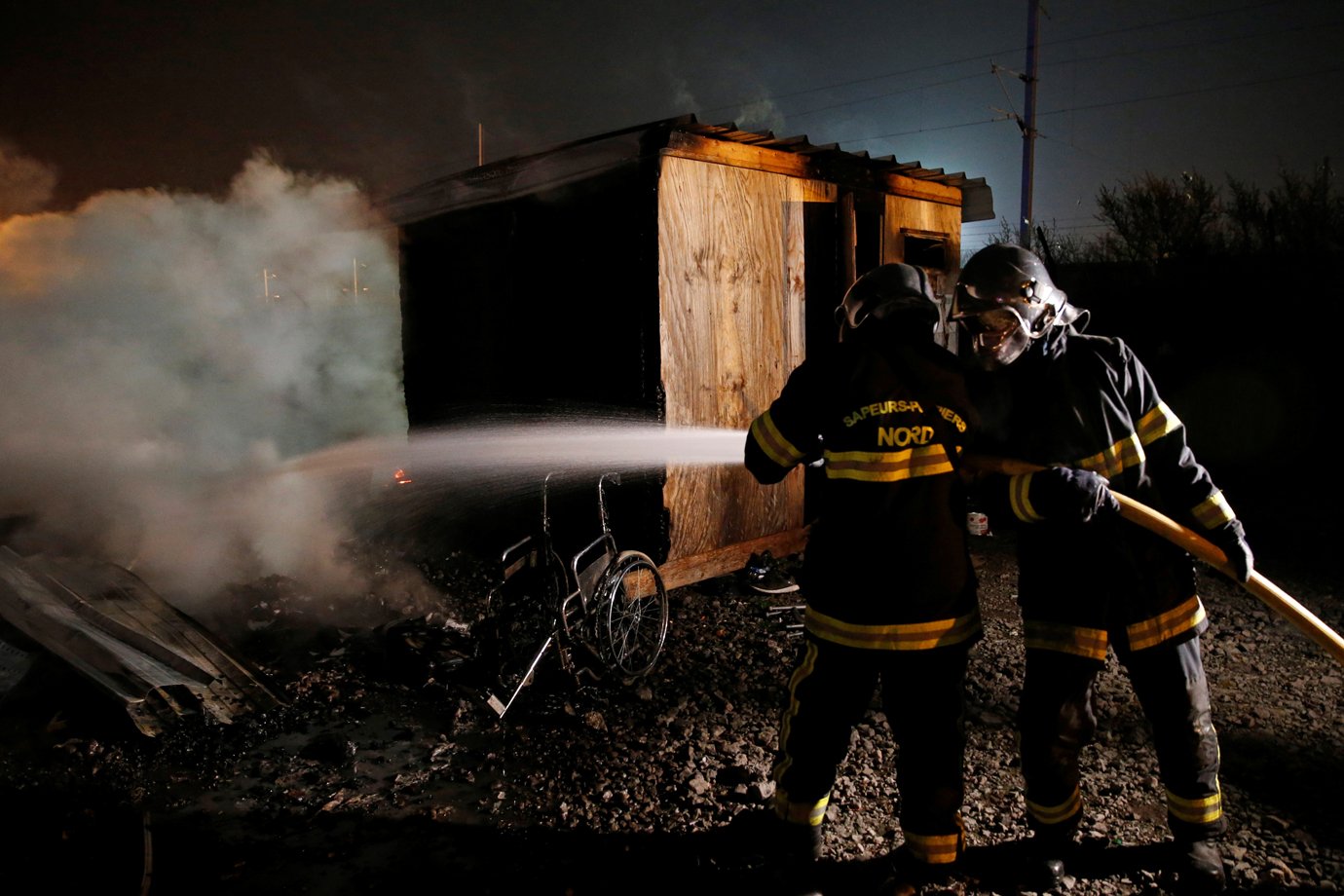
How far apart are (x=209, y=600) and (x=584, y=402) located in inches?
146

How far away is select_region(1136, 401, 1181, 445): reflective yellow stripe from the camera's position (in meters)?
2.96

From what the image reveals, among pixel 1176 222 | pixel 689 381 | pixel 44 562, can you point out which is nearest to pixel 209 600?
pixel 44 562

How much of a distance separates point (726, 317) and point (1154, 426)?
453 centimetres

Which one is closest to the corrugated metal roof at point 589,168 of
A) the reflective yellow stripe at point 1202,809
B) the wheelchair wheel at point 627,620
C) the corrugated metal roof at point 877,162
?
the corrugated metal roof at point 877,162

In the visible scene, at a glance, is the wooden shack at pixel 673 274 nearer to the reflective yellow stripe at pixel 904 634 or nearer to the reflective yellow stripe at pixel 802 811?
the reflective yellow stripe at pixel 802 811

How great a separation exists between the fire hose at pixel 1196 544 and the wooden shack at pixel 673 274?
393cm

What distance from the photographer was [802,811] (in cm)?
299

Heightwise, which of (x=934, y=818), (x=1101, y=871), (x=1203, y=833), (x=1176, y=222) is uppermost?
(x=1176, y=222)

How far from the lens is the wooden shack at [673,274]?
21.9 feet

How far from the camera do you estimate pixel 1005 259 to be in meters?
3.12

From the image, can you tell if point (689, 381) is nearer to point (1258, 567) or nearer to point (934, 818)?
point (934, 818)

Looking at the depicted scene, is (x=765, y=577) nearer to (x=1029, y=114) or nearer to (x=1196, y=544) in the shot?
(x=1196, y=544)

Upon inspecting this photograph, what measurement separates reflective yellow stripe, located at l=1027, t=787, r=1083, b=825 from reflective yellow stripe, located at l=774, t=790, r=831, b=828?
94 centimetres

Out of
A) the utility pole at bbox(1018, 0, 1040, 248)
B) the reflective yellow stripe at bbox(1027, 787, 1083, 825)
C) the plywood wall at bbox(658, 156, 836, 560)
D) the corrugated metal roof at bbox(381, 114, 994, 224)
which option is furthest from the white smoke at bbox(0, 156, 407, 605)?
the utility pole at bbox(1018, 0, 1040, 248)
